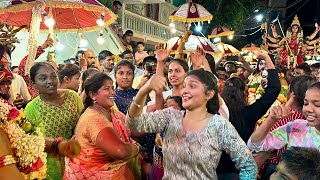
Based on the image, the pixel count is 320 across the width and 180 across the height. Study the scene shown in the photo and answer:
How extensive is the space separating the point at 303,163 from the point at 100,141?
187 cm

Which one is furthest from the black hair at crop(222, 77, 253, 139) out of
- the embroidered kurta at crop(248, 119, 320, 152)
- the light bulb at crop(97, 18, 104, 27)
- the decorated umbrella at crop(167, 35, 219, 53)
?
the decorated umbrella at crop(167, 35, 219, 53)

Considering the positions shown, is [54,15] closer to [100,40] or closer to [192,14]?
[192,14]

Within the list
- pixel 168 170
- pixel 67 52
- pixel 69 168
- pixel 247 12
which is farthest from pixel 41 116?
pixel 247 12

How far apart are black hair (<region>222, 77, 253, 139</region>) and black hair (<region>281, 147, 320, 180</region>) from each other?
1.88 metres

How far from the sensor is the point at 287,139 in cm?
351

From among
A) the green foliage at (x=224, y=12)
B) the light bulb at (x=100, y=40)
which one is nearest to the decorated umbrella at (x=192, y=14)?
the light bulb at (x=100, y=40)

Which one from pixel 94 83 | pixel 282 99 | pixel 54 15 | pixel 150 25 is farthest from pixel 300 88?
pixel 150 25

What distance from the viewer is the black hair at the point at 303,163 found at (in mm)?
2219

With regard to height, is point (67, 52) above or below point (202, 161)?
above

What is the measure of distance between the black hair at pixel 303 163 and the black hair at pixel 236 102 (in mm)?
1881

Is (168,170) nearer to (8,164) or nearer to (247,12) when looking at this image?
(8,164)

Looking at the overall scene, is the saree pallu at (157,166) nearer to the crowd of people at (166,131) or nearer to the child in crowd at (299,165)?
the crowd of people at (166,131)

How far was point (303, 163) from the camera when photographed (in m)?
2.28

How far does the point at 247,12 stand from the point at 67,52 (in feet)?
53.1
